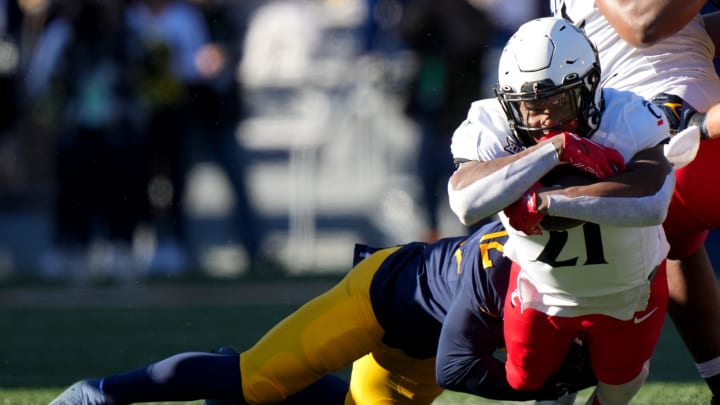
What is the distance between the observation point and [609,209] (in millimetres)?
3311

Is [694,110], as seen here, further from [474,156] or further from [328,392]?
[328,392]

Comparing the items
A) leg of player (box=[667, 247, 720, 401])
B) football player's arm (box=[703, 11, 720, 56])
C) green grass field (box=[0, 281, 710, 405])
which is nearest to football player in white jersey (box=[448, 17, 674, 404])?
leg of player (box=[667, 247, 720, 401])

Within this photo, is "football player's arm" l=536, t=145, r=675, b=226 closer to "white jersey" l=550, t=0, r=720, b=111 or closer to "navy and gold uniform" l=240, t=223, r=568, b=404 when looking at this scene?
"navy and gold uniform" l=240, t=223, r=568, b=404

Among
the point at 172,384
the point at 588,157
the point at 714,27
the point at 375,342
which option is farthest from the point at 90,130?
the point at 588,157

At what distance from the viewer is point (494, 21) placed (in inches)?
350

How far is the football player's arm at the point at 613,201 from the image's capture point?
3312 millimetres

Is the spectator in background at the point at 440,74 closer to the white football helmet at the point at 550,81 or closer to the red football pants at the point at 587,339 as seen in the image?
the red football pants at the point at 587,339

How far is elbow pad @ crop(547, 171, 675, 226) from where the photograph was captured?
10.9ft

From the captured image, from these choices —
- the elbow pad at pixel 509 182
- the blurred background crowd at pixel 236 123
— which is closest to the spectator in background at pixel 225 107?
the blurred background crowd at pixel 236 123

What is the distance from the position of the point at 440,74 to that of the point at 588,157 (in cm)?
547

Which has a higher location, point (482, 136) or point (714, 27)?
point (714, 27)

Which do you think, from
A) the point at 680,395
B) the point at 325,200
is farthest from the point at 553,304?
the point at 325,200

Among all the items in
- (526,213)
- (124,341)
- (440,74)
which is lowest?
(124,341)

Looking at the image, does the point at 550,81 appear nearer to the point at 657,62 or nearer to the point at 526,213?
the point at 526,213
